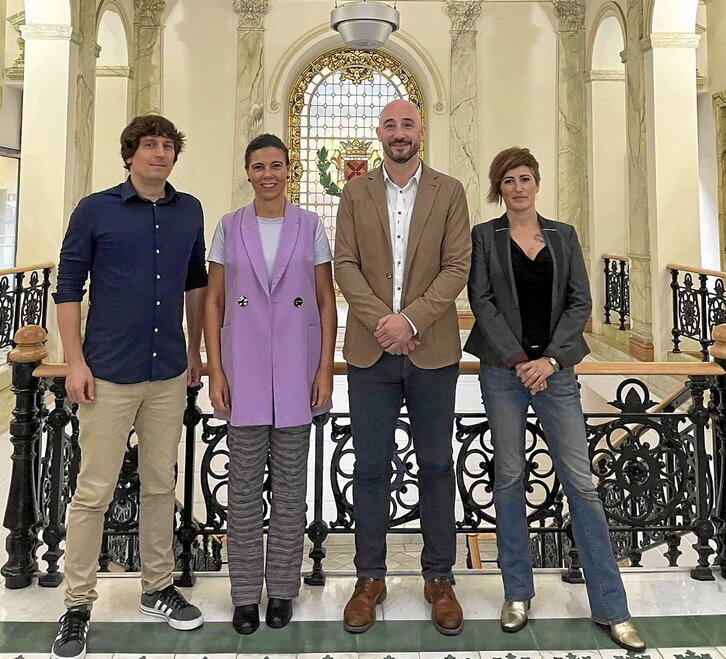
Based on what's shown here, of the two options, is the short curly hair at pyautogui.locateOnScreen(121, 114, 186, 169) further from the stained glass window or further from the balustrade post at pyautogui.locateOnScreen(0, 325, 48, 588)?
the stained glass window

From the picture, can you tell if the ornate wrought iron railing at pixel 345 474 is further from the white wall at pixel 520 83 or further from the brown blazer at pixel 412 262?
the white wall at pixel 520 83

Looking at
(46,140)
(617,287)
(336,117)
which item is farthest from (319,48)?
(617,287)

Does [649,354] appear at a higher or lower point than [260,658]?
higher

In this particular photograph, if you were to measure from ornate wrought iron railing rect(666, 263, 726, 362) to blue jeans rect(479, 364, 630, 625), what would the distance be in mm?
4839

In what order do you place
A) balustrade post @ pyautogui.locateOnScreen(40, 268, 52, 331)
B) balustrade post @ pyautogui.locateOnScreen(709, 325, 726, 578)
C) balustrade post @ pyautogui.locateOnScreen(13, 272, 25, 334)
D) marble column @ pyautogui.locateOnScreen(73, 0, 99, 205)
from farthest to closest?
marble column @ pyautogui.locateOnScreen(73, 0, 99, 205)
balustrade post @ pyautogui.locateOnScreen(40, 268, 52, 331)
balustrade post @ pyautogui.locateOnScreen(13, 272, 25, 334)
balustrade post @ pyautogui.locateOnScreen(709, 325, 726, 578)

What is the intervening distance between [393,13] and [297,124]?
16.6ft

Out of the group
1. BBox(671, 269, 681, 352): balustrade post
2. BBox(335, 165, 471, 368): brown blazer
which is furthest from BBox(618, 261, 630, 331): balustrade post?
BBox(335, 165, 471, 368): brown blazer

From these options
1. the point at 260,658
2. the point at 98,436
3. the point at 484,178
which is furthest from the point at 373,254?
the point at 484,178

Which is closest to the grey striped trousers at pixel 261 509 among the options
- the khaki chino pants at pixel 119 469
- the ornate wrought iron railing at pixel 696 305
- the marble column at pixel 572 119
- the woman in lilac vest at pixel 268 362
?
the woman in lilac vest at pixel 268 362

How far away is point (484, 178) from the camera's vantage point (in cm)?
1102

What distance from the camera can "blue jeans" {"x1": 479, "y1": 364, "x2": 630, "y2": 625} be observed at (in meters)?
2.73

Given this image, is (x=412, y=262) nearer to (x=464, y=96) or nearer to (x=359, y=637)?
(x=359, y=637)

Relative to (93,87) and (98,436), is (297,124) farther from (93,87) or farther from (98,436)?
(98,436)

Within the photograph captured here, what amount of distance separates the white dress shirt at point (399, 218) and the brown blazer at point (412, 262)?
0.02 m
